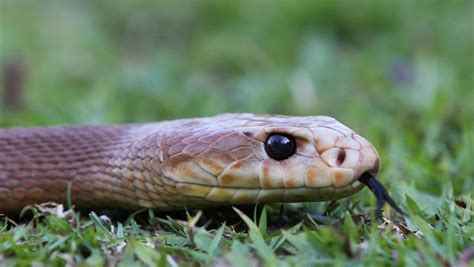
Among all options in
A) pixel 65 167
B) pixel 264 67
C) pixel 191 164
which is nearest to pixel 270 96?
pixel 264 67

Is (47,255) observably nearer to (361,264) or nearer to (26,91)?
(361,264)

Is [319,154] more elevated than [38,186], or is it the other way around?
[319,154]

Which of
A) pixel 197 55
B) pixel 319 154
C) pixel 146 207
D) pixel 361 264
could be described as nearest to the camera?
pixel 361 264

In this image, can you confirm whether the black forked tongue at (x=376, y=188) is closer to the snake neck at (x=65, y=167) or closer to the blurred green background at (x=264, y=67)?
the blurred green background at (x=264, y=67)

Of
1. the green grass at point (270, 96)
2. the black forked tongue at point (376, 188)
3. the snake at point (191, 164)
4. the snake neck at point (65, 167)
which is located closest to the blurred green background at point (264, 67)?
the green grass at point (270, 96)

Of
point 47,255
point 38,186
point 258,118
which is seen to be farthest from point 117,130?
point 47,255

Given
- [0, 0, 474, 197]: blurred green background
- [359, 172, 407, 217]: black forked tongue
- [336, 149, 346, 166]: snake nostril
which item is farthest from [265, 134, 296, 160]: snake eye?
[0, 0, 474, 197]: blurred green background
